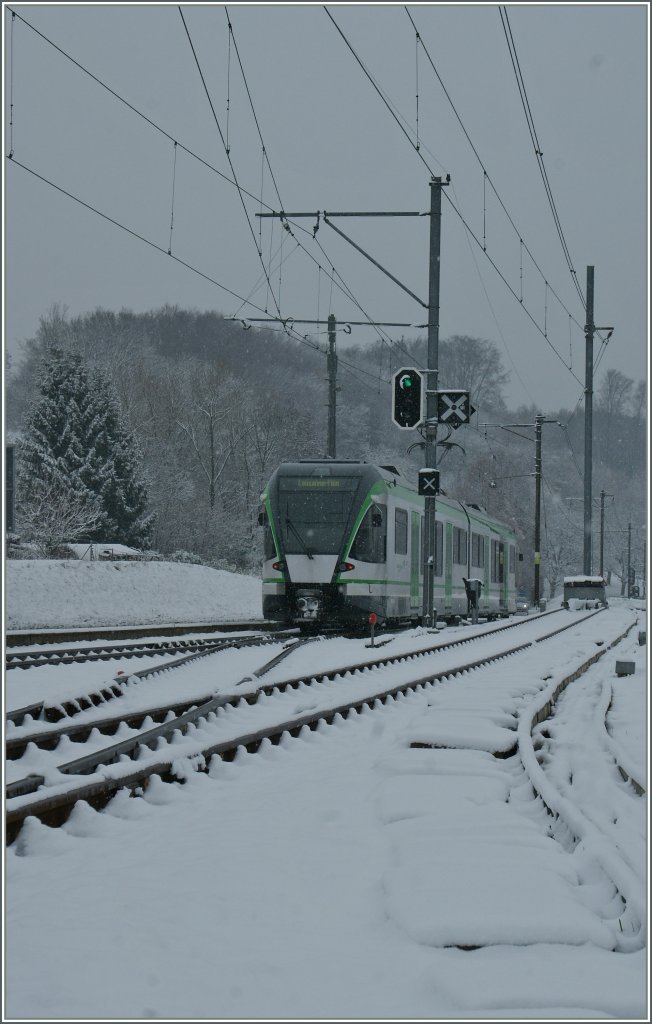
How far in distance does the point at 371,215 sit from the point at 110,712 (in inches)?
528

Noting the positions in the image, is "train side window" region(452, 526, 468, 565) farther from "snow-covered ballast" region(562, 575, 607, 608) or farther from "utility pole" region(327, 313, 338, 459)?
"snow-covered ballast" region(562, 575, 607, 608)

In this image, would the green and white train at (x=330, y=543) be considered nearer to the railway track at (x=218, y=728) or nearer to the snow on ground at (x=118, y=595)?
the railway track at (x=218, y=728)

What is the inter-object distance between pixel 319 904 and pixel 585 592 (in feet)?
127

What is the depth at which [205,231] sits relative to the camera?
16.1 metres

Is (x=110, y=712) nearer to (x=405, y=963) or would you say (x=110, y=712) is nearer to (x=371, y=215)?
(x=405, y=963)

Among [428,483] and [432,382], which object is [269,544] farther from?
[432,382]

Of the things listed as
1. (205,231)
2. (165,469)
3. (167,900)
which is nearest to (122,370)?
(165,469)

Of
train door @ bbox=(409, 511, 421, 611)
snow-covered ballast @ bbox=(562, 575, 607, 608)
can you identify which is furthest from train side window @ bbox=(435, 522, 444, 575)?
snow-covered ballast @ bbox=(562, 575, 607, 608)

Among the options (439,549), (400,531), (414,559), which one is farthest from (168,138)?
(439,549)

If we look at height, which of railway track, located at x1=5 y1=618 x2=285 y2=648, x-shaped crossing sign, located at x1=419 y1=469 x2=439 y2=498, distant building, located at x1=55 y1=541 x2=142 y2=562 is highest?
x-shaped crossing sign, located at x1=419 y1=469 x2=439 y2=498

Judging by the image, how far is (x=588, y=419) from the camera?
4166cm

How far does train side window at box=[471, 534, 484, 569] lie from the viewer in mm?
31156

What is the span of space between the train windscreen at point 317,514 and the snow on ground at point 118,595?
7053mm

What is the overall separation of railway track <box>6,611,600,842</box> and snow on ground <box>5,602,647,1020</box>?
0.14m
